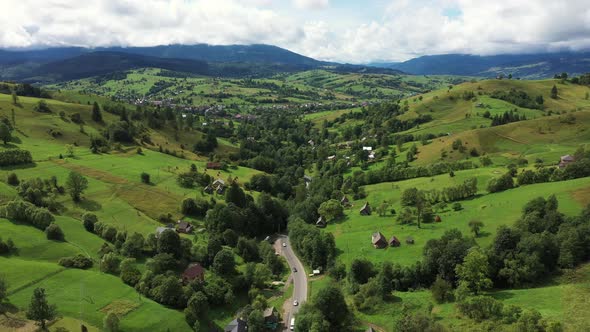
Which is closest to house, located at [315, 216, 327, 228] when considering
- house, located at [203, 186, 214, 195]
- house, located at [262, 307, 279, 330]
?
house, located at [203, 186, 214, 195]

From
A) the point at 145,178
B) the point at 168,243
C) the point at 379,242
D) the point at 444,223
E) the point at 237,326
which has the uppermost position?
the point at 145,178

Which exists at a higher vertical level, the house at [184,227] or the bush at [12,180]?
the bush at [12,180]

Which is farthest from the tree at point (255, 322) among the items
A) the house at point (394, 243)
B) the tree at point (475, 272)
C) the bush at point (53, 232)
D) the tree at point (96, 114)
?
the tree at point (96, 114)

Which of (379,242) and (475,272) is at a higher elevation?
(475,272)

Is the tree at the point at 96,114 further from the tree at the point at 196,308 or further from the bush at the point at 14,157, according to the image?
the tree at the point at 196,308

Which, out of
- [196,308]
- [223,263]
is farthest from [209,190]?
[196,308]

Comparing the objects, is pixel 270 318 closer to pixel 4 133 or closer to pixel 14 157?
pixel 14 157

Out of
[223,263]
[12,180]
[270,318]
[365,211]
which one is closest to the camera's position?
[270,318]
